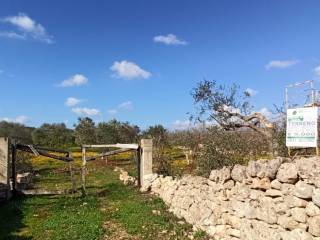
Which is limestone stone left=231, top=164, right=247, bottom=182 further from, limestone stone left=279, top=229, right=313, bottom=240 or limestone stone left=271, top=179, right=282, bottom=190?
limestone stone left=279, top=229, right=313, bottom=240

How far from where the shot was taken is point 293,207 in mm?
7328

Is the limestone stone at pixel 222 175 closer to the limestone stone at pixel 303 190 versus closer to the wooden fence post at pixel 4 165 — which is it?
the limestone stone at pixel 303 190

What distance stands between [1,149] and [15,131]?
62.4 meters

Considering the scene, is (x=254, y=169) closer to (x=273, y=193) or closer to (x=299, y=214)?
(x=273, y=193)

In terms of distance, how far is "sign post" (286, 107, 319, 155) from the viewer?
346 inches

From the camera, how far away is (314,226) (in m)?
6.73

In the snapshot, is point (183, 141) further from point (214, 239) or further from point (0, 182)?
point (214, 239)

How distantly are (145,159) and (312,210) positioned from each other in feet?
43.0

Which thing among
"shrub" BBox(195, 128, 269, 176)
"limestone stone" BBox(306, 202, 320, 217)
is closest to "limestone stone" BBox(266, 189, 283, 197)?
"limestone stone" BBox(306, 202, 320, 217)

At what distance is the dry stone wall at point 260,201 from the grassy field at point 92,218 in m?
0.63

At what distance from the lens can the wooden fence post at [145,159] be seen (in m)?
19.4

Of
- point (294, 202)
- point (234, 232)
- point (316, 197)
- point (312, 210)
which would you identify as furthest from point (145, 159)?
point (316, 197)

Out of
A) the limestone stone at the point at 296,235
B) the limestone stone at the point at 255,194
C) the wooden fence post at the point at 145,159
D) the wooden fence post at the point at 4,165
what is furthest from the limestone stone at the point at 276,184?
the wooden fence post at the point at 4,165

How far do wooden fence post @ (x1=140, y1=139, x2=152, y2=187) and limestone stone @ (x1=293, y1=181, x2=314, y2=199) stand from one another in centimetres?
1254
